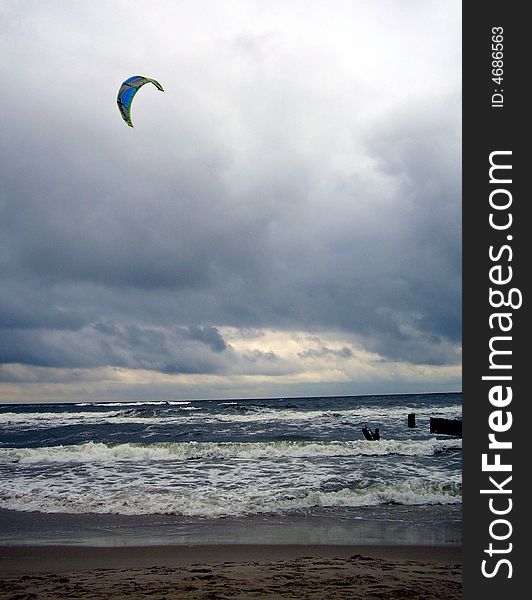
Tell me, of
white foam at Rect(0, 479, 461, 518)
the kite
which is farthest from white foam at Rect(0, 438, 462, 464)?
the kite

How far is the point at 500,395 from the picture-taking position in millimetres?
3105

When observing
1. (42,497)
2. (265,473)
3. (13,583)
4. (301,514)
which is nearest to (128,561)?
(13,583)

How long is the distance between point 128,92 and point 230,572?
1297cm

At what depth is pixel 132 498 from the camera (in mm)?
11516

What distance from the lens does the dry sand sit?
572cm

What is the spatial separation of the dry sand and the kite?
1109cm

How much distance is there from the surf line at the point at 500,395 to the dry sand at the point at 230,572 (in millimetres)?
3027

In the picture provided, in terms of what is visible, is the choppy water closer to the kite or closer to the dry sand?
the dry sand

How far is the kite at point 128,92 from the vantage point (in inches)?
566

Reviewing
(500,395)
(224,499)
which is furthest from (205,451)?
(500,395)

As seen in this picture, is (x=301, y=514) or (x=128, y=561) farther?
(x=301, y=514)

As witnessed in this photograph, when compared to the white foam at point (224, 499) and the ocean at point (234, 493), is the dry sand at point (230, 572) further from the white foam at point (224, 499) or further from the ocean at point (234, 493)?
the white foam at point (224, 499)

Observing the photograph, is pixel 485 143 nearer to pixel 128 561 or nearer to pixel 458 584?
pixel 458 584

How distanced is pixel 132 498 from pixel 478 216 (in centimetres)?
1063
